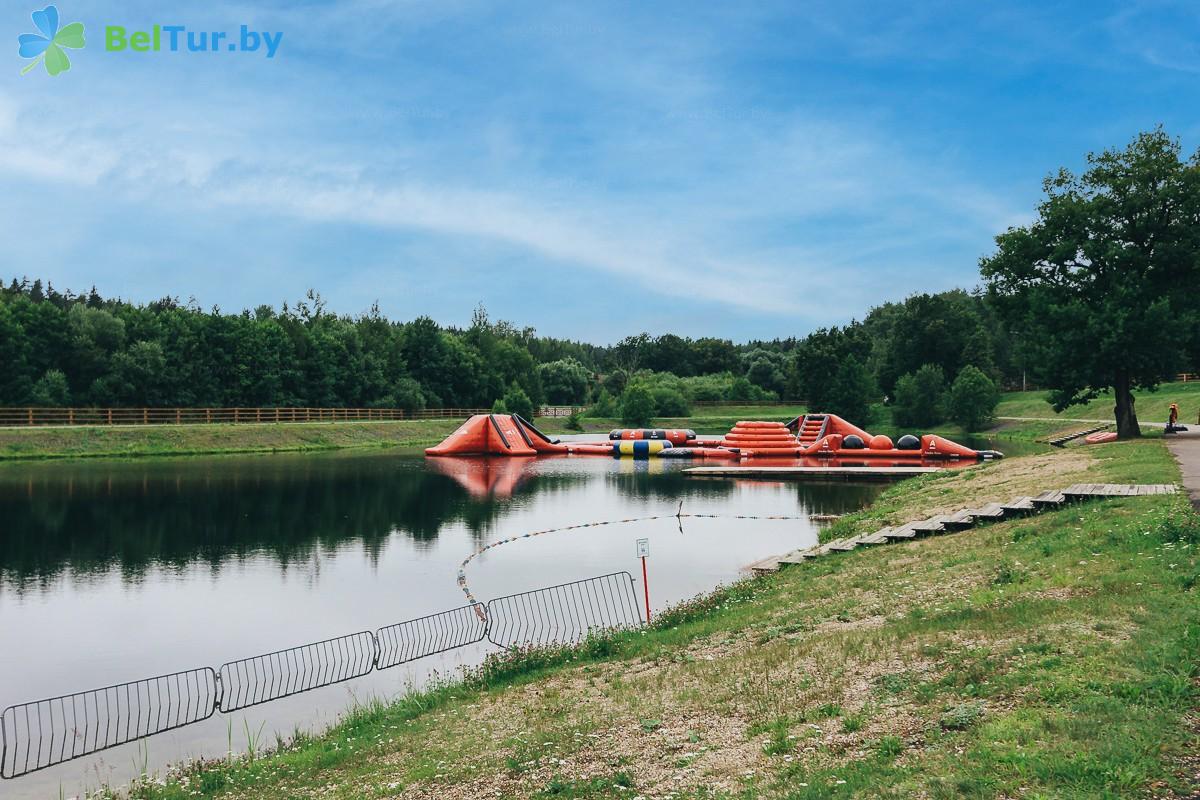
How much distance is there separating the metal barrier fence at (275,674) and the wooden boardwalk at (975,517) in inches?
137

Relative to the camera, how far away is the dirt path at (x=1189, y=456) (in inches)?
639

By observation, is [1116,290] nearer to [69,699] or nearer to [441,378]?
[69,699]

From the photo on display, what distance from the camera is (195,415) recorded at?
71000mm

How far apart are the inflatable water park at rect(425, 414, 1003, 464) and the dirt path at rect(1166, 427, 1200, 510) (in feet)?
45.0

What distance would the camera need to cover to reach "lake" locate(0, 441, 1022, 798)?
1248cm

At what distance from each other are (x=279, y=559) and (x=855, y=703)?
636 inches

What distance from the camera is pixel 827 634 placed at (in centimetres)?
1053

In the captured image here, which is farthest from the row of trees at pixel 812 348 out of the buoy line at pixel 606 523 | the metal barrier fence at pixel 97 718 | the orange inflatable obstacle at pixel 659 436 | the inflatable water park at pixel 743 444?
the metal barrier fence at pixel 97 718

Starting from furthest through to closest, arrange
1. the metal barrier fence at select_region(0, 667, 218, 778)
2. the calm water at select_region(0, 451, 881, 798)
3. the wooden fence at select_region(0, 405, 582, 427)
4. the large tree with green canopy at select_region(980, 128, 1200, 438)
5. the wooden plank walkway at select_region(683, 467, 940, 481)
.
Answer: the wooden fence at select_region(0, 405, 582, 427) → the wooden plank walkway at select_region(683, 467, 940, 481) → the large tree with green canopy at select_region(980, 128, 1200, 438) → the calm water at select_region(0, 451, 881, 798) → the metal barrier fence at select_region(0, 667, 218, 778)

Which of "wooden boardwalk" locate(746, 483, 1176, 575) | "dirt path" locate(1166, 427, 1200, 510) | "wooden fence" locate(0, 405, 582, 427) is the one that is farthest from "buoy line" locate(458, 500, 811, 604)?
"wooden fence" locate(0, 405, 582, 427)

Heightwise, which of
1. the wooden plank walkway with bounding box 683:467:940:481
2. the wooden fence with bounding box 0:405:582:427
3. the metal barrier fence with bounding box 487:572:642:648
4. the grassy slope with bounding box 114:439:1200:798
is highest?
the wooden fence with bounding box 0:405:582:427

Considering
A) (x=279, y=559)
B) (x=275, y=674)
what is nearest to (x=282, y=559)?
(x=279, y=559)

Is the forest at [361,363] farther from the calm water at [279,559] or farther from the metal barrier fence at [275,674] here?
the metal barrier fence at [275,674]

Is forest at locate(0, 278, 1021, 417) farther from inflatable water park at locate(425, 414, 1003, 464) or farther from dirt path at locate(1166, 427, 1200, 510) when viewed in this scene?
dirt path at locate(1166, 427, 1200, 510)
